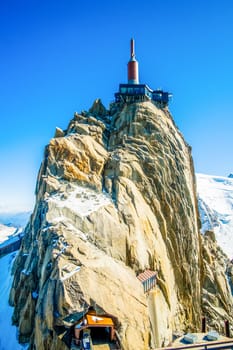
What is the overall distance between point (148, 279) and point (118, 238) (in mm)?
6984

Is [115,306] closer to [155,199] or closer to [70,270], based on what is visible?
[70,270]

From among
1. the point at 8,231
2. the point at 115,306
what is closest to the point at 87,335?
the point at 115,306

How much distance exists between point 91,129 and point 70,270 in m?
36.3

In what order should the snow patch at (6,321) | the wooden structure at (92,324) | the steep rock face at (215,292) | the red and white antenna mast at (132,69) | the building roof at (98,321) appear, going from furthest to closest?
the red and white antenna mast at (132,69)
the steep rock face at (215,292)
the snow patch at (6,321)
the building roof at (98,321)
the wooden structure at (92,324)

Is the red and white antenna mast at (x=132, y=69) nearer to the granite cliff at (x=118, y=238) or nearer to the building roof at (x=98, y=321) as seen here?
the granite cliff at (x=118, y=238)

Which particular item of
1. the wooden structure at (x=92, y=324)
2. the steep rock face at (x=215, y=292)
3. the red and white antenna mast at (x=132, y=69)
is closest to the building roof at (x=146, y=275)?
the wooden structure at (x=92, y=324)

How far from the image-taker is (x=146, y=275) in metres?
43.7

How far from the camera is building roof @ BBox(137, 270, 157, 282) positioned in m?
41.9

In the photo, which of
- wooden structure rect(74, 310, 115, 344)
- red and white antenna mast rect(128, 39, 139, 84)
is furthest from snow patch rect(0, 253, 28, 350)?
red and white antenna mast rect(128, 39, 139, 84)

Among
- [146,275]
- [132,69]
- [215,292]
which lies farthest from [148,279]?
[132,69]

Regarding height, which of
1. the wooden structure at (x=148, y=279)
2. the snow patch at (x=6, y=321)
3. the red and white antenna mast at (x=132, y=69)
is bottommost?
the snow patch at (x=6, y=321)

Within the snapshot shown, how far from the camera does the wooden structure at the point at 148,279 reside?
42156 millimetres

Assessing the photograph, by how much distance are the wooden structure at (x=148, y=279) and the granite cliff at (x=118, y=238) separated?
0.94 meters

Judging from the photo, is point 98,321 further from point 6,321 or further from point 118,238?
point 6,321
